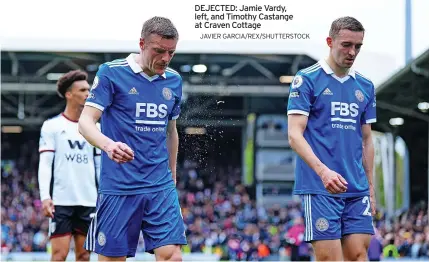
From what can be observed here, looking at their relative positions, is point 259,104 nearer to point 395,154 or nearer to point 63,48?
point 395,154

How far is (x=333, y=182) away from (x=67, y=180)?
138 inches

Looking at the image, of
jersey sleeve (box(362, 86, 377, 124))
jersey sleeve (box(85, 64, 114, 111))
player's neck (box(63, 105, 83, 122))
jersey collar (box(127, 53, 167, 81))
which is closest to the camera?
jersey sleeve (box(85, 64, 114, 111))

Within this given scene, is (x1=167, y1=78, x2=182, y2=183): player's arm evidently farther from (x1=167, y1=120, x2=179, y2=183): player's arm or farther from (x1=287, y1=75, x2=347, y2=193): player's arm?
(x1=287, y1=75, x2=347, y2=193): player's arm

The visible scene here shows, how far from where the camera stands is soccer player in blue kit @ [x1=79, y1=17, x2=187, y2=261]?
5.71 m

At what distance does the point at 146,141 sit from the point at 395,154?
870 inches

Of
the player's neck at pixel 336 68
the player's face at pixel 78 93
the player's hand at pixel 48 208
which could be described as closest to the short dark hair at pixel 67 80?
the player's face at pixel 78 93

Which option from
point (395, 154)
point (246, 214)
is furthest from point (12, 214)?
point (395, 154)

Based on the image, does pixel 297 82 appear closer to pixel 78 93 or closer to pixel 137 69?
pixel 137 69

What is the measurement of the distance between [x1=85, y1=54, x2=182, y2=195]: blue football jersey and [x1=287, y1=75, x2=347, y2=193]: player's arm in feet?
3.07

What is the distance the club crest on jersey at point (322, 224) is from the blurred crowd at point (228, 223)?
571 cm

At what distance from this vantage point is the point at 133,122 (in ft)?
19.0

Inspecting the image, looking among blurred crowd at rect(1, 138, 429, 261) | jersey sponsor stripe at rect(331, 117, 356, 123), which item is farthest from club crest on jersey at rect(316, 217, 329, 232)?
blurred crowd at rect(1, 138, 429, 261)

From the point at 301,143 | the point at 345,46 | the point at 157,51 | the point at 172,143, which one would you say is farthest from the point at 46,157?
the point at 345,46

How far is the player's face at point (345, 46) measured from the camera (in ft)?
20.1
